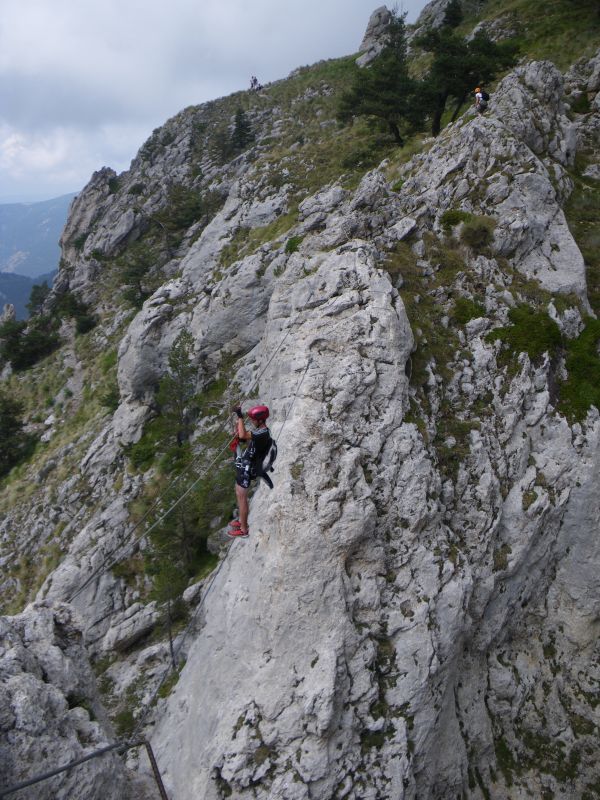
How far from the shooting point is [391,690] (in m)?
9.92

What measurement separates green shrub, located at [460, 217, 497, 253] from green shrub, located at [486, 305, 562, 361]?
3311 mm

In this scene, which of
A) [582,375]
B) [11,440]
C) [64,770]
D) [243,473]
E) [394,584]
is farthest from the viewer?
[11,440]

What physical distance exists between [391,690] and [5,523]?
3078 centimetres

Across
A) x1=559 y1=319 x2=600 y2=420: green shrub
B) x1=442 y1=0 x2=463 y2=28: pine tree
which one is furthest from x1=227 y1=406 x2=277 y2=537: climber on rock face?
x1=442 y1=0 x2=463 y2=28: pine tree

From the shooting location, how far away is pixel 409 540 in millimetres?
11086

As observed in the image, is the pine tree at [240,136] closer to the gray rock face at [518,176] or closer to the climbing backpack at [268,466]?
the gray rock face at [518,176]

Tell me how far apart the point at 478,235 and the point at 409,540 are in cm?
1228

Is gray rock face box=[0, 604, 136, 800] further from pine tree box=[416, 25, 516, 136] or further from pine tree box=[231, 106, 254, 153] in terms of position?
pine tree box=[231, 106, 254, 153]

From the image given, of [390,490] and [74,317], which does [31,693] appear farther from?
[74,317]

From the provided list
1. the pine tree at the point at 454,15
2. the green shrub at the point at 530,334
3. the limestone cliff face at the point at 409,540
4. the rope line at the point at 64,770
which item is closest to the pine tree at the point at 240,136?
the pine tree at the point at 454,15

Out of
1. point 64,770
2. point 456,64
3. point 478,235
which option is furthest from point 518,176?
point 64,770

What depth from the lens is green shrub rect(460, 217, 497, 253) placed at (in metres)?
A: 17.0

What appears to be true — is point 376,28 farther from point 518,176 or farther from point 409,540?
point 409,540

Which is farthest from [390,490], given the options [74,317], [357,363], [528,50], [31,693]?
[74,317]
